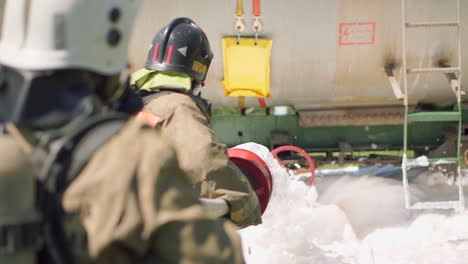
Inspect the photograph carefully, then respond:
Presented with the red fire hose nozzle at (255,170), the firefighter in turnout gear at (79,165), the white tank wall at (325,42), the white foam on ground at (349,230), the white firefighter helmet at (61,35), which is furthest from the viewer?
the white tank wall at (325,42)

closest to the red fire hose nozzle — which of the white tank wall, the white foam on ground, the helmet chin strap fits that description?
the helmet chin strap

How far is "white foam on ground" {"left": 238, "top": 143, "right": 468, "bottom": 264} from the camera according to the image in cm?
406

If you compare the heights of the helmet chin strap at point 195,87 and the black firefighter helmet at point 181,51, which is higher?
the black firefighter helmet at point 181,51

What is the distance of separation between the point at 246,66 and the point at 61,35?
11.4 ft

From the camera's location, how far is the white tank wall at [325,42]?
14.5 ft

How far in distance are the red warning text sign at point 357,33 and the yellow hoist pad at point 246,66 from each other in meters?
0.62

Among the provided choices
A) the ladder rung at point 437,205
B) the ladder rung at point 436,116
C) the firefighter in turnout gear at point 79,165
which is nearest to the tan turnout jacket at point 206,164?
the firefighter in turnout gear at point 79,165

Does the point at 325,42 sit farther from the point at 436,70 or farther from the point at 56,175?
the point at 56,175

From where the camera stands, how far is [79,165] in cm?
94

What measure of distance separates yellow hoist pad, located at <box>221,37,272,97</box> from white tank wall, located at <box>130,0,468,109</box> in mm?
87

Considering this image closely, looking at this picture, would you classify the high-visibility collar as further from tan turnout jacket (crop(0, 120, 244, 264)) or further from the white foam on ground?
tan turnout jacket (crop(0, 120, 244, 264))

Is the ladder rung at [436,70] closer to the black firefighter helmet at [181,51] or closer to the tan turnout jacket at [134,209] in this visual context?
the black firefighter helmet at [181,51]

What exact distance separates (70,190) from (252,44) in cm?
361

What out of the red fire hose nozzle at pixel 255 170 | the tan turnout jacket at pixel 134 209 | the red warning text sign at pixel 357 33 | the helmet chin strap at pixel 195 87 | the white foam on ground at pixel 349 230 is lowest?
the white foam on ground at pixel 349 230
